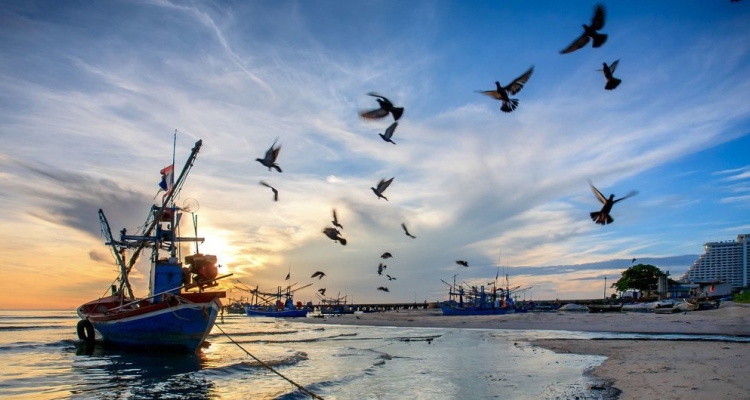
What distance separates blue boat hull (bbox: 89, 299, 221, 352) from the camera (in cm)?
2523

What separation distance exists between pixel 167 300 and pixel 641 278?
12361 centimetres

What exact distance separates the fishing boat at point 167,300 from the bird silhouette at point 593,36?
2073cm

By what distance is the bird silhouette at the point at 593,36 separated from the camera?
34.5 ft

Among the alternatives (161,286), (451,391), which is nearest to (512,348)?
(451,391)

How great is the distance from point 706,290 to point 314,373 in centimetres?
10746

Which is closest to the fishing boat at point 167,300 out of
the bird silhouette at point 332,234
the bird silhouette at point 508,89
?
the bird silhouette at point 332,234

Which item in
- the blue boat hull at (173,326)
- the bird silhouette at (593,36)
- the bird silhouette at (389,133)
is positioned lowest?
the blue boat hull at (173,326)

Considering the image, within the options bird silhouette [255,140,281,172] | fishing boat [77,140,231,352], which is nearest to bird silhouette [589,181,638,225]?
bird silhouette [255,140,281,172]

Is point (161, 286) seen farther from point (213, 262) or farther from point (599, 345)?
point (599, 345)

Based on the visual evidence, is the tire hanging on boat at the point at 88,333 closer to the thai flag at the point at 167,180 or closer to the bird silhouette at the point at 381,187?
the thai flag at the point at 167,180

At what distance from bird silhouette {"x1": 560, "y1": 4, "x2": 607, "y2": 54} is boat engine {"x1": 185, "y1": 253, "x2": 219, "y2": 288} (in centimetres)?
2136

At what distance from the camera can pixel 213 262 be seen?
26812mm

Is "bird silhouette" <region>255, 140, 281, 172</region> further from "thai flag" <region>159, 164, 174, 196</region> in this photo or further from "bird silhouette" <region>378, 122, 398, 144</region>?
"thai flag" <region>159, 164, 174, 196</region>

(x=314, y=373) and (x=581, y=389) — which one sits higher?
(x=581, y=389)
